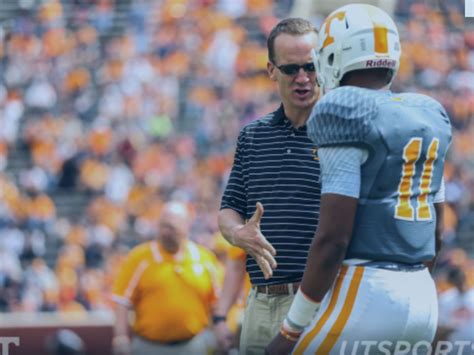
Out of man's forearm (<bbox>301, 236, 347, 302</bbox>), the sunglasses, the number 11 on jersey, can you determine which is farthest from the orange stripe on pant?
the sunglasses

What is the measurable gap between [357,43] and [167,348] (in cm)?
420

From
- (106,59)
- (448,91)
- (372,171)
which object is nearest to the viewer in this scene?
(372,171)

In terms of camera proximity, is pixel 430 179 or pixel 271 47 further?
pixel 271 47

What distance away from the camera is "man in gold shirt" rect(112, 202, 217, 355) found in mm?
7723

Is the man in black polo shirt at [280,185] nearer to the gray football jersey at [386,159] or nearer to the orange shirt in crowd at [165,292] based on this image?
the gray football jersey at [386,159]

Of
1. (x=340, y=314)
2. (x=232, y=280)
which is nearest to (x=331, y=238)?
(x=340, y=314)

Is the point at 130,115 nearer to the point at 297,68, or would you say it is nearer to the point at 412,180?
the point at 297,68

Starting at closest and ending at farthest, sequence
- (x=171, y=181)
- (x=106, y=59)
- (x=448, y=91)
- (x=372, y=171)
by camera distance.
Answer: (x=372, y=171)
(x=171, y=181)
(x=448, y=91)
(x=106, y=59)

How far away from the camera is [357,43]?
3.93 metres

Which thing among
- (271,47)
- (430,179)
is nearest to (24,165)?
(271,47)

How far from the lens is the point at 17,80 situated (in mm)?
19250

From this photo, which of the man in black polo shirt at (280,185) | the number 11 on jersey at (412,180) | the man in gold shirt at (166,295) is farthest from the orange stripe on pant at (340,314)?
the man in gold shirt at (166,295)

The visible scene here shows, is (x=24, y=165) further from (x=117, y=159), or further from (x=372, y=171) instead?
(x=372, y=171)

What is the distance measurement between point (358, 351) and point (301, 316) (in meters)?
0.22
